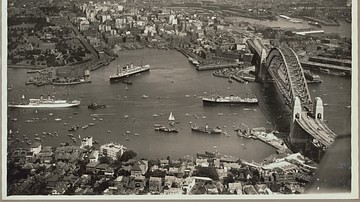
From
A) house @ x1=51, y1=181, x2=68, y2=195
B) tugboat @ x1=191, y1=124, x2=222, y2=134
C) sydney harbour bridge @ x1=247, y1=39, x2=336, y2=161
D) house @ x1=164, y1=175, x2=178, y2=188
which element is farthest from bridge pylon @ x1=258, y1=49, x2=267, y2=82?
house @ x1=51, y1=181, x2=68, y2=195

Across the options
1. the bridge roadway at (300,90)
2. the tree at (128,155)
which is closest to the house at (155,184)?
the tree at (128,155)

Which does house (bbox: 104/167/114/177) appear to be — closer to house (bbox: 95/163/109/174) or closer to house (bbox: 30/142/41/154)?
house (bbox: 95/163/109/174)

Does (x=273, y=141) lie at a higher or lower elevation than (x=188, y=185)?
higher

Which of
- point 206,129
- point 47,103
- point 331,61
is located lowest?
point 206,129

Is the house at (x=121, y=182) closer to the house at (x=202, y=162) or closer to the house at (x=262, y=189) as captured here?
the house at (x=202, y=162)

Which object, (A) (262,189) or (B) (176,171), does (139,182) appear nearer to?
(B) (176,171)

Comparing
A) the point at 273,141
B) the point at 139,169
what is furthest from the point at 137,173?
the point at 273,141
